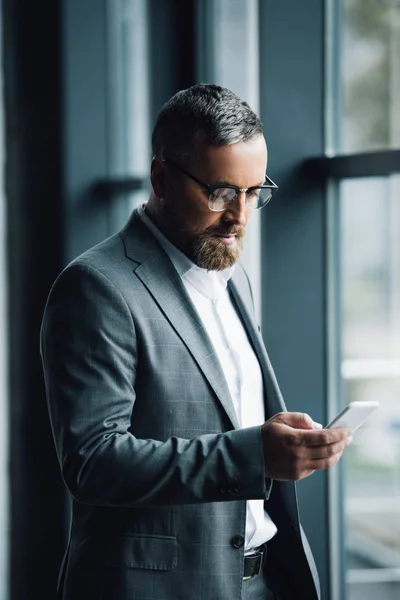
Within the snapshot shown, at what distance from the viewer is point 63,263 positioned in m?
4.14

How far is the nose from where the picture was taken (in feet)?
6.17

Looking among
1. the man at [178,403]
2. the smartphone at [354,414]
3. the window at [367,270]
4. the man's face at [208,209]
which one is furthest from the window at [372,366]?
the smartphone at [354,414]

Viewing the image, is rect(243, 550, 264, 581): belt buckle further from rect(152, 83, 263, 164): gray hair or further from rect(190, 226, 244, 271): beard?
rect(152, 83, 263, 164): gray hair

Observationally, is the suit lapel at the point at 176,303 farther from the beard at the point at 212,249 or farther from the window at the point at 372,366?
the window at the point at 372,366

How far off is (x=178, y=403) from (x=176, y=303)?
21cm

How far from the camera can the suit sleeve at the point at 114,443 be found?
1702 mm

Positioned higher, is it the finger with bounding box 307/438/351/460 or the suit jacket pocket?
the finger with bounding box 307/438/351/460

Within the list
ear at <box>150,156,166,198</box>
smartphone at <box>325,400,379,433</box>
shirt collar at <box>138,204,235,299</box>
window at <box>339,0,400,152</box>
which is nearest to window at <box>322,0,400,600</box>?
window at <box>339,0,400,152</box>

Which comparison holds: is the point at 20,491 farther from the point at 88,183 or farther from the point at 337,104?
the point at 337,104

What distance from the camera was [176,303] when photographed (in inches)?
74.7

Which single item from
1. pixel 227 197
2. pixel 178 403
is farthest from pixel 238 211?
pixel 178 403

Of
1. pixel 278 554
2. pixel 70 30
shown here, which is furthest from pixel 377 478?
pixel 70 30

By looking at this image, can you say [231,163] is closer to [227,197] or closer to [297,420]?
[227,197]

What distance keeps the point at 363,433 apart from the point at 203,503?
112cm
